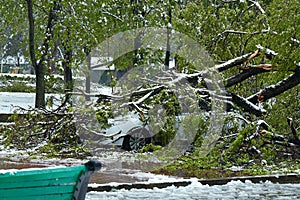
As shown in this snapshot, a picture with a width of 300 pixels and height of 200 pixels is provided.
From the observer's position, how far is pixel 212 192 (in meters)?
8.05

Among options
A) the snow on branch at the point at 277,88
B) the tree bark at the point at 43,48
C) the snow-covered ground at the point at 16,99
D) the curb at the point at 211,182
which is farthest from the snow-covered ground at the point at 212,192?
the snow-covered ground at the point at 16,99

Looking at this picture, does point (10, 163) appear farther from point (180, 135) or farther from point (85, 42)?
point (85, 42)

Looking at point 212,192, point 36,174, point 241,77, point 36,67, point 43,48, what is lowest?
point 212,192

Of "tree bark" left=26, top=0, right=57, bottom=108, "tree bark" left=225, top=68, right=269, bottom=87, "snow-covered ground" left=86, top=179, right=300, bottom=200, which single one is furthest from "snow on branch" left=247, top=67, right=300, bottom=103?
"tree bark" left=26, top=0, right=57, bottom=108

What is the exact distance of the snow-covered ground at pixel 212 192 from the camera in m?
7.62

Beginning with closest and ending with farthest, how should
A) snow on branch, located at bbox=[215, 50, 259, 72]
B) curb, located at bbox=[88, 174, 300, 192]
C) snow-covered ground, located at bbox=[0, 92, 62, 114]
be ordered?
curb, located at bbox=[88, 174, 300, 192], snow on branch, located at bbox=[215, 50, 259, 72], snow-covered ground, located at bbox=[0, 92, 62, 114]

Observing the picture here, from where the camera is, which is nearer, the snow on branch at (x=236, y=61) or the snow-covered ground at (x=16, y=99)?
the snow on branch at (x=236, y=61)

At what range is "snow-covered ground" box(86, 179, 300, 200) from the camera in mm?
7621

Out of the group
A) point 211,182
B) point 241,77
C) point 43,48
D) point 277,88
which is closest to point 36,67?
point 43,48

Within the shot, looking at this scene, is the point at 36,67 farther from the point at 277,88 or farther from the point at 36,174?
the point at 36,174

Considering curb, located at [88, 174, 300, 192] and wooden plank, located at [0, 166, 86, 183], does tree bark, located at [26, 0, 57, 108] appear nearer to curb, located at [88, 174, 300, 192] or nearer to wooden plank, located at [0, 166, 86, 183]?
curb, located at [88, 174, 300, 192]

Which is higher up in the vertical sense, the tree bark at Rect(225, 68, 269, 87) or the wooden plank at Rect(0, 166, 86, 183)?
the tree bark at Rect(225, 68, 269, 87)

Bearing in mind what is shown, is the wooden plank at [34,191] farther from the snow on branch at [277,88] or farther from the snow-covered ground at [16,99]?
the snow-covered ground at [16,99]

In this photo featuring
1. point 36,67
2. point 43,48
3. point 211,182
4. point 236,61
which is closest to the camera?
point 211,182
